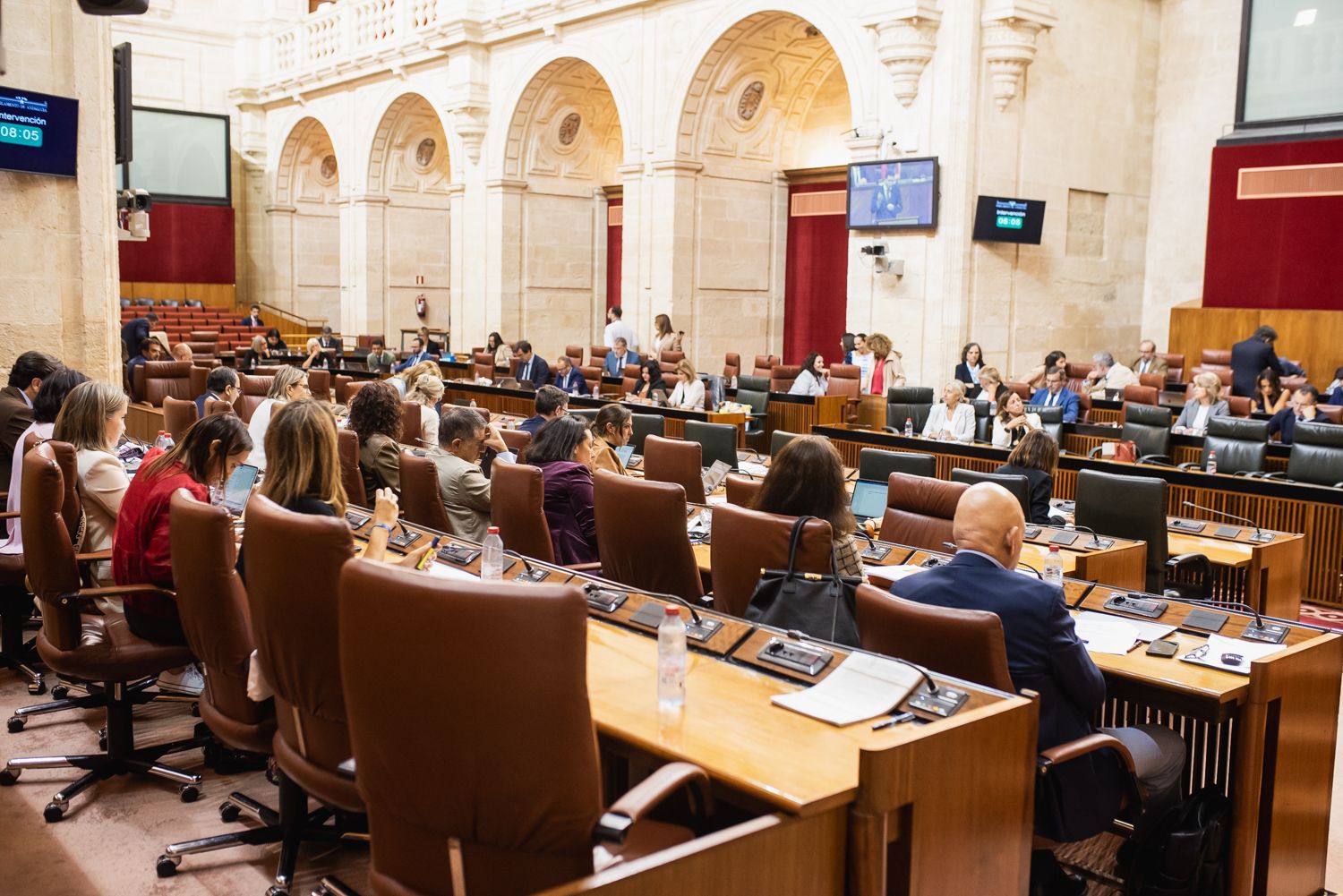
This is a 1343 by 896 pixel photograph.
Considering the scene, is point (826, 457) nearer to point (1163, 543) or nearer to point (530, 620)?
point (530, 620)

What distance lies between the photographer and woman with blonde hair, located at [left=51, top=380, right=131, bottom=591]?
4.21 metres

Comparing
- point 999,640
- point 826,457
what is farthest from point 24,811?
point 999,640

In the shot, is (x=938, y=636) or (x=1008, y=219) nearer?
(x=938, y=636)

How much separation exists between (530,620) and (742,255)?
14.8 m

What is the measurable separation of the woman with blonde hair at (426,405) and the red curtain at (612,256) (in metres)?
11.3

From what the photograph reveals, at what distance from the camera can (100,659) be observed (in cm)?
362

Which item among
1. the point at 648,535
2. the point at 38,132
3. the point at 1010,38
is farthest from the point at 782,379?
the point at 648,535

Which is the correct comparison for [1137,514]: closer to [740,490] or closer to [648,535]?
[740,490]

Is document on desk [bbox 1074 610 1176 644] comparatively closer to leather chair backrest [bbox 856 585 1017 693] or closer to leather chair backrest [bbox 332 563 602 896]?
leather chair backrest [bbox 856 585 1017 693]

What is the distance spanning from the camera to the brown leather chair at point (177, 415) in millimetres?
7684

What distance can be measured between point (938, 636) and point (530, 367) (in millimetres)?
10538

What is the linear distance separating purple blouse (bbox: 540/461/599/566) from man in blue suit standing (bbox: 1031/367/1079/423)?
19.2ft

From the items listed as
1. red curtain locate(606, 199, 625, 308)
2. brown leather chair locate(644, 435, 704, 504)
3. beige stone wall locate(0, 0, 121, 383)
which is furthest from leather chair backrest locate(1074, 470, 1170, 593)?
red curtain locate(606, 199, 625, 308)

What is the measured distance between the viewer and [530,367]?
12922 millimetres
